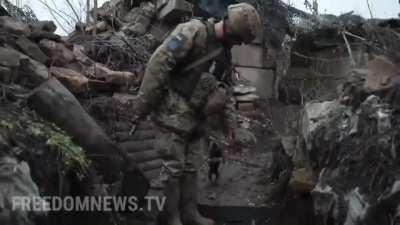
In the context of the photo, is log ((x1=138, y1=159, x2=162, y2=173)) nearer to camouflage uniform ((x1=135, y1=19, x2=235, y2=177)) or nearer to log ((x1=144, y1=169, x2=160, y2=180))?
log ((x1=144, y1=169, x2=160, y2=180))

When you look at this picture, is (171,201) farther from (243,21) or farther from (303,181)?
(243,21)

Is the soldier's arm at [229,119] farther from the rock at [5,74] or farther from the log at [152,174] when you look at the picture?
the rock at [5,74]

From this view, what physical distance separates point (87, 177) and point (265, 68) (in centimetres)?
899

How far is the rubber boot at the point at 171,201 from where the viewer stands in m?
3.81

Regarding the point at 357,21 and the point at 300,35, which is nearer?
the point at 357,21

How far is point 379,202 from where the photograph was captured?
10.5ft

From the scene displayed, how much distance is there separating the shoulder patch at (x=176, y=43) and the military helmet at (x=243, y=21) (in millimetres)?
388

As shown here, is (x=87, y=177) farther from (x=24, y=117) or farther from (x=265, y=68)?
(x=265, y=68)

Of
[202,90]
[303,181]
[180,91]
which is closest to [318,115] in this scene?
[303,181]

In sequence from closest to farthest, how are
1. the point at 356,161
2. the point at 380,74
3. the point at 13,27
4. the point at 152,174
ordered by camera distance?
1. the point at 356,161
2. the point at 380,74
3. the point at 13,27
4. the point at 152,174

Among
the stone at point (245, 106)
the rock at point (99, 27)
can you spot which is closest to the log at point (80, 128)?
the rock at point (99, 27)

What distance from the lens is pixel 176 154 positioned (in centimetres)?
381

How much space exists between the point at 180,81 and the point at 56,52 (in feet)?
5.83

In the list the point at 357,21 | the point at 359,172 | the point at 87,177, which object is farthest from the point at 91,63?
the point at 357,21
